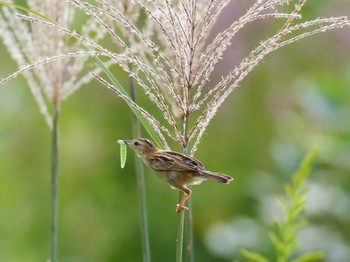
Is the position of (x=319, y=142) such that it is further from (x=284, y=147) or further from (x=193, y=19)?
(x=193, y=19)

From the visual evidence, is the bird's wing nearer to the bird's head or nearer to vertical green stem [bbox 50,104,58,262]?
the bird's head

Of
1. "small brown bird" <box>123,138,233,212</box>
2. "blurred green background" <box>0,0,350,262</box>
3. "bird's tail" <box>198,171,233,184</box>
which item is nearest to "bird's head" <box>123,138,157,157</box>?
"small brown bird" <box>123,138,233,212</box>

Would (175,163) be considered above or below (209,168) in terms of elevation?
below

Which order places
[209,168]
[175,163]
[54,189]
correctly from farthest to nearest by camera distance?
[209,168] < [54,189] < [175,163]

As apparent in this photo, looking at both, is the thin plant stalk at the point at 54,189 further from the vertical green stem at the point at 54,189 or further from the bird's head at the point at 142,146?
the bird's head at the point at 142,146

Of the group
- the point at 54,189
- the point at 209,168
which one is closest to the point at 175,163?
the point at 54,189

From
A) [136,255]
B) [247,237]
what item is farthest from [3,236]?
[247,237]

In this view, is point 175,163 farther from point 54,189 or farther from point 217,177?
point 54,189
